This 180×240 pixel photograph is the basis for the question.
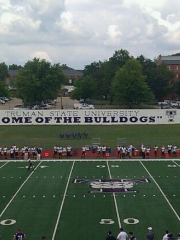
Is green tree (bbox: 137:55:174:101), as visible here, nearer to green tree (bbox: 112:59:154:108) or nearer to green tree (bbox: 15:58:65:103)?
green tree (bbox: 112:59:154:108)

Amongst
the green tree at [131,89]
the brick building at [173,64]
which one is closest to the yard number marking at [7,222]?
the green tree at [131,89]

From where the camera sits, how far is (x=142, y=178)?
2258cm

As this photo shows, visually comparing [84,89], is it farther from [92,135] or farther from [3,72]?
[3,72]

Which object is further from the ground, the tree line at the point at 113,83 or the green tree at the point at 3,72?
the green tree at the point at 3,72

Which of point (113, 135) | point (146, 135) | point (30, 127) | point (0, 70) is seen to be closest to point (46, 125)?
point (30, 127)

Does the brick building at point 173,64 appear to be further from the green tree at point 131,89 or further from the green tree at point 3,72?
the green tree at point 3,72

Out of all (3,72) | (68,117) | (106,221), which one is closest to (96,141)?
(68,117)

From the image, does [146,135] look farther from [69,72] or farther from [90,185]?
[69,72]

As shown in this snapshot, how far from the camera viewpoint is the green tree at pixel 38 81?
6194 centimetres

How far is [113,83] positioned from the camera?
65.1m

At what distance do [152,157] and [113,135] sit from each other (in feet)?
34.7

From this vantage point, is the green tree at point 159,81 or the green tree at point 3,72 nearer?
the green tree at point 159,81

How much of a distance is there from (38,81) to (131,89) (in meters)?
14.5

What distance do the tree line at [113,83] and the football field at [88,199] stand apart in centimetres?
2915
